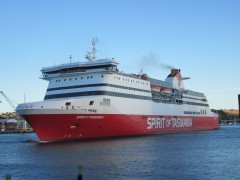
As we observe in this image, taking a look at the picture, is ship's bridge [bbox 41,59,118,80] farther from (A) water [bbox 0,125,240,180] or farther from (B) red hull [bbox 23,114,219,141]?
(A) water [bbox 0,125,240,180]

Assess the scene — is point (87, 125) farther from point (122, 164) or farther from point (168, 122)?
point (168, 122)

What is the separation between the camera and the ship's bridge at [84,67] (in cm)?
5381

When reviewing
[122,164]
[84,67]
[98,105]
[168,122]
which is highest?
[84,67]

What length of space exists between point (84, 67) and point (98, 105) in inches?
308

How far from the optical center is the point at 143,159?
103 ft

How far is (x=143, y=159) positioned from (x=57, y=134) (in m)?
17.3

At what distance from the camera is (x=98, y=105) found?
49.7m

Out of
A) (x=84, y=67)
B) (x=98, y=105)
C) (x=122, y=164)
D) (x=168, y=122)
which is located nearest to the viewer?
(x=122, y=164)

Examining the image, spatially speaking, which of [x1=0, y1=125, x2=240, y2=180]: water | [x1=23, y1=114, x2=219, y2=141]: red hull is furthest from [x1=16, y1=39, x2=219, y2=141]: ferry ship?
[x1=0, y1=125, x2=240, y2=180]: water

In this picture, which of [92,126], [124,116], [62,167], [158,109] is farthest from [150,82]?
[62,167]

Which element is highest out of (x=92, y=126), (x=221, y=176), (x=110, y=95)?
(x=110, y=95)

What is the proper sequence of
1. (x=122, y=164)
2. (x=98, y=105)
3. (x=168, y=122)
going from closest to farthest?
1. (x=122, y=164)
2. (x=98, y=105)
3. (x=168, y=122)

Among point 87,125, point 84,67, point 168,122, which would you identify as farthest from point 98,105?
point 168,122

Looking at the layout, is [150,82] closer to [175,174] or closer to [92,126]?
[92,126]
